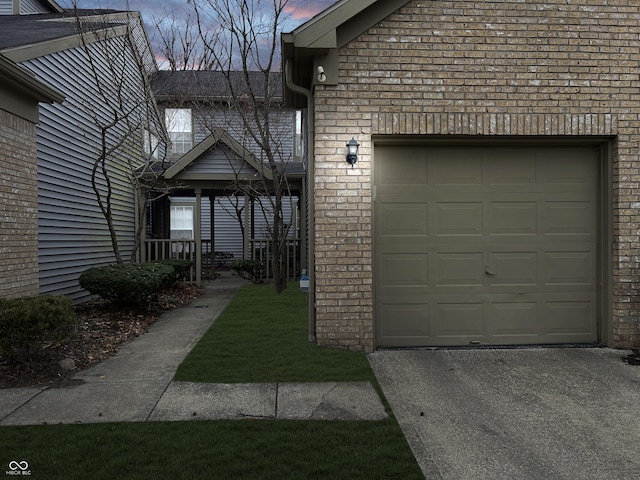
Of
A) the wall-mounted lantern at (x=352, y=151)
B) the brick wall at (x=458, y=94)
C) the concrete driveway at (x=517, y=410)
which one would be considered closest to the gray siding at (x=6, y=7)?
the brick wall at (x=458, y=94)

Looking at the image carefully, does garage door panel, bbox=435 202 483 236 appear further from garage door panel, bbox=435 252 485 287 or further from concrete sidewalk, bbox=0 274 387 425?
concrete sidewalk, bbox=0 274 387 425

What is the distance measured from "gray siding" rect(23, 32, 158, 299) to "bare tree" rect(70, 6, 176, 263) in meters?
0.06

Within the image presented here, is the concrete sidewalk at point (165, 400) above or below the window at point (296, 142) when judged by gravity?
below

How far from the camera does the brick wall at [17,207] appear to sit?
661 centimetres

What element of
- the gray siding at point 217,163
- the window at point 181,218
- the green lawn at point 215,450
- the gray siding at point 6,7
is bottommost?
the green lawn at point 215,450

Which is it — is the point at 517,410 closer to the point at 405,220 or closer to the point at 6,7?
the point at 405,220

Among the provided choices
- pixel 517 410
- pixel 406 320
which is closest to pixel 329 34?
pixel 406 320

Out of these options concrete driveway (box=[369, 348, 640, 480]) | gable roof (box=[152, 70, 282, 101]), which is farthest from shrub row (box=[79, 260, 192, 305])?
gable roof (box=[152, 70, 282, 101])

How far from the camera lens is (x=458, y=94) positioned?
5766 mm

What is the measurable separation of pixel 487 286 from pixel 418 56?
302 centimetres

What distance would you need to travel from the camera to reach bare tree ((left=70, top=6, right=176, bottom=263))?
1078cm

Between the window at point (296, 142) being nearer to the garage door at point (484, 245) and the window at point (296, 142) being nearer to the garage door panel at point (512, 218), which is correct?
the garage door at point (484, 245)

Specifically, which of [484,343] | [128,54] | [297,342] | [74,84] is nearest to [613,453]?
[484,343]

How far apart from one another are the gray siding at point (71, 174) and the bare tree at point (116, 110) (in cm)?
6
